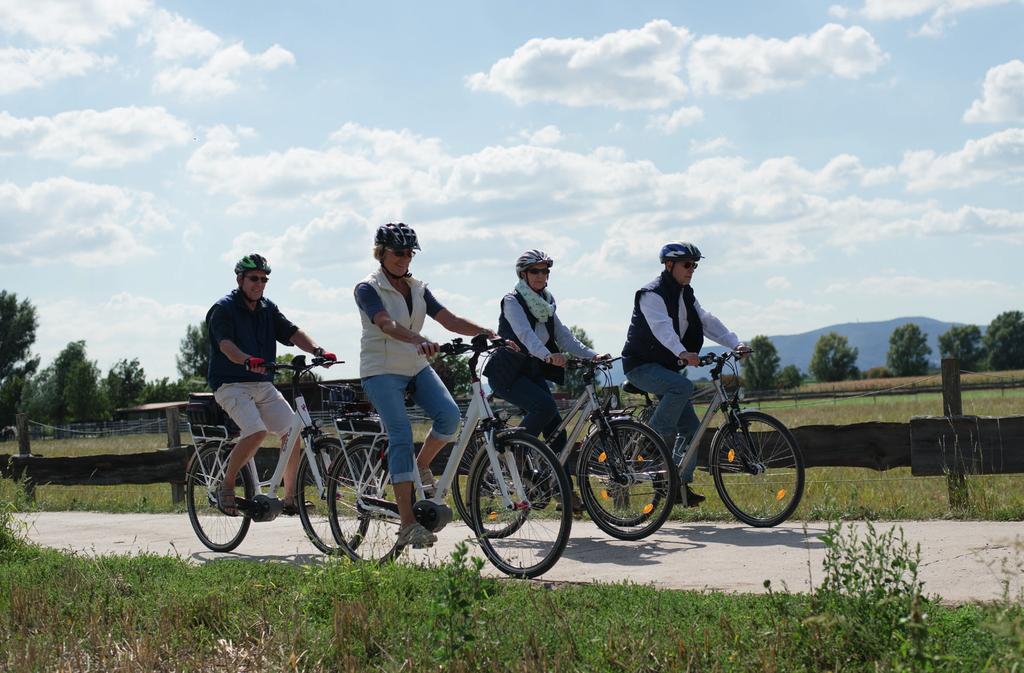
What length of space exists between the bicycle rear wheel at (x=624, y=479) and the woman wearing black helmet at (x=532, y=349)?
728 mm

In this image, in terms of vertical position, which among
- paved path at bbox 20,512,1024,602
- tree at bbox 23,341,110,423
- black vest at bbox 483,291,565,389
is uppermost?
tree at bbox 23,341,110,423

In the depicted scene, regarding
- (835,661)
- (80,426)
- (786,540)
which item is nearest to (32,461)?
(786,540)

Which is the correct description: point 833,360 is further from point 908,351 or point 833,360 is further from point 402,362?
point 402,362

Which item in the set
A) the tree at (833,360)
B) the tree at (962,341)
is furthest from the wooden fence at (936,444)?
the tree at (962,341)

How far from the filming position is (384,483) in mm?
7535

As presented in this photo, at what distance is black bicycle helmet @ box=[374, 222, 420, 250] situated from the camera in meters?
7.23

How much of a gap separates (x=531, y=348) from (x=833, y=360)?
16023 cm

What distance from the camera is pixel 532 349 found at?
9023mm

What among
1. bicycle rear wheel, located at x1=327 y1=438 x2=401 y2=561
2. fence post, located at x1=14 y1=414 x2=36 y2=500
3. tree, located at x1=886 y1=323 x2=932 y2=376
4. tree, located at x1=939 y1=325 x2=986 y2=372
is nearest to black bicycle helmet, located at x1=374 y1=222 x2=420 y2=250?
bicycle rear wheel, located at x1=327 y1=438 x2=401 y2=561

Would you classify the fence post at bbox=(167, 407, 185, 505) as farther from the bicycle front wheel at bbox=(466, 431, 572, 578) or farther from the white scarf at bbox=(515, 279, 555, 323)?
the bicycle front wheel at bbox=(466, 431, 572, 578)

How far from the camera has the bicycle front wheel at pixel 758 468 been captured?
883 cm

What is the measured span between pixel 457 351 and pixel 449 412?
55cm

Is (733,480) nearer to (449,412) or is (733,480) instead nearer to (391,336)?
(449,412)

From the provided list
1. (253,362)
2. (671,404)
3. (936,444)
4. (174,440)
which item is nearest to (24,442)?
(174,440)
